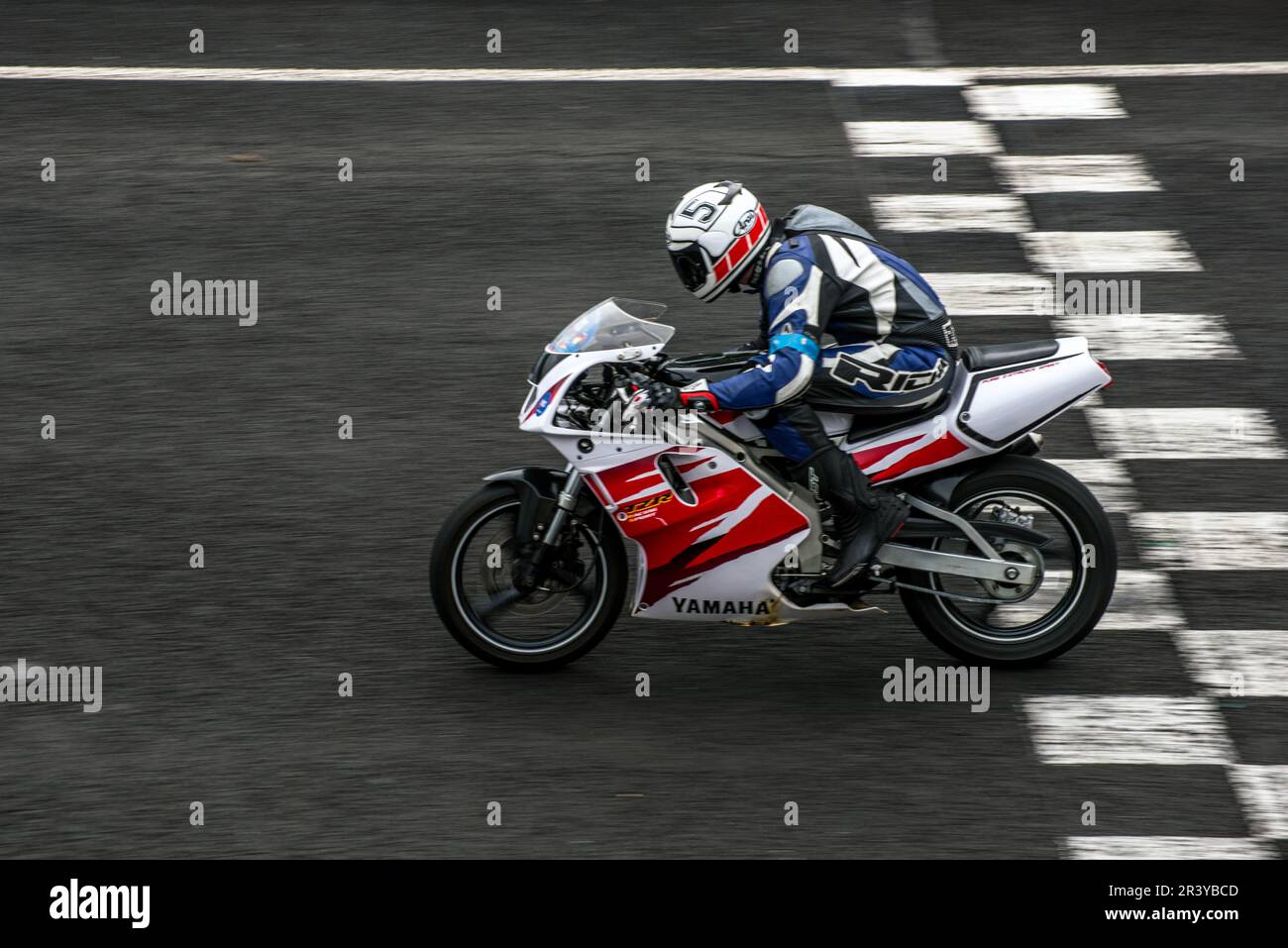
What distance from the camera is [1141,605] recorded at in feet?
28.7

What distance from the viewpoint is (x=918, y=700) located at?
806 cm

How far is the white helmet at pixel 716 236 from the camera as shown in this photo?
7848mm

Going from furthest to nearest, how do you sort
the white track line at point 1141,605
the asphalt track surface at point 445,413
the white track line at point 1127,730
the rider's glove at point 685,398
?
the white track line at point 1141,605, the rider's glove at point 685,398, the white track line at point 1127,730, the asphalt track surface at point 445,413

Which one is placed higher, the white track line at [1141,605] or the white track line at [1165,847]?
the white track line at [1141,605]

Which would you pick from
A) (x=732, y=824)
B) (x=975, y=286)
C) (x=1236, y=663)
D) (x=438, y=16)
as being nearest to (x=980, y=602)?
(x=1236, y=663)

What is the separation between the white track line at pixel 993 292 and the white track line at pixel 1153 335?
8.5 inches

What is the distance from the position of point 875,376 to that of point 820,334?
A: 1.09 ft

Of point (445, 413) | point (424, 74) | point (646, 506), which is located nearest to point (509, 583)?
point (646, 506)

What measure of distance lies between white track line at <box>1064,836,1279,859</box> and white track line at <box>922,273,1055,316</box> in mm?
5030

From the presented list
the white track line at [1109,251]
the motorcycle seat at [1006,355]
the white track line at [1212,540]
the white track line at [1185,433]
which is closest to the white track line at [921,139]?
the white track line at [1109,251]

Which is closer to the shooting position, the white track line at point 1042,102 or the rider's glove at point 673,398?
the rider's glove at point 673,398

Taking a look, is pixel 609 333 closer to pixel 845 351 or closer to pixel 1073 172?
pixel 845 351

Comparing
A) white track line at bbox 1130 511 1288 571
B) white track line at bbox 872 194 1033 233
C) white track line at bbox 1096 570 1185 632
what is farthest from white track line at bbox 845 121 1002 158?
white track line at bbox 1096 570 1185 632

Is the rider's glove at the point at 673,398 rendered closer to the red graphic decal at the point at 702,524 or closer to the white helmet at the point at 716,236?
the red graphic decal at the point at 702,524
